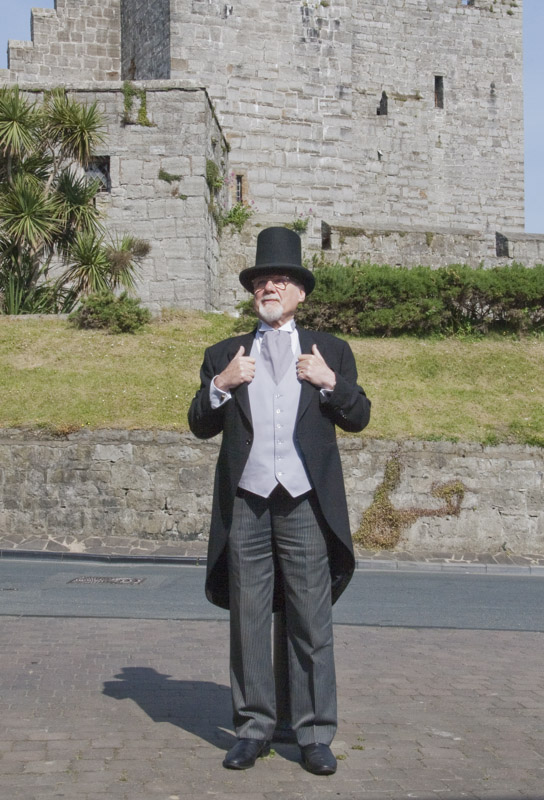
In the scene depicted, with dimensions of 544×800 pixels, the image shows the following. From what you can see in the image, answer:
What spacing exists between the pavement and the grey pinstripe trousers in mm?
255

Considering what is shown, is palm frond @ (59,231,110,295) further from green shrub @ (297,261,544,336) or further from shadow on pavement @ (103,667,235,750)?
shadow on pavement @ (103,667,235,750)

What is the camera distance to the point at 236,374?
464cm

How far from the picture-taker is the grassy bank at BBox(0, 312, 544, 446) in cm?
1347

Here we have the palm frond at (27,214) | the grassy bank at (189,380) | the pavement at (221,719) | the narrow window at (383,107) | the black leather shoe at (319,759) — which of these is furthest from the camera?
the narrow window at (383,107)

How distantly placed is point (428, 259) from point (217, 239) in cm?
424

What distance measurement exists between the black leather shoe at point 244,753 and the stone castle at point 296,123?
14.6 m

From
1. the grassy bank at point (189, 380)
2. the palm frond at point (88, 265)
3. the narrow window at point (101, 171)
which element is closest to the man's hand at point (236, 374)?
the grassy bank at point (189, 380)

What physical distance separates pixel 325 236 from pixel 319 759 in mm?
17165

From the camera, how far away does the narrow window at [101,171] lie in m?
A: 18.9

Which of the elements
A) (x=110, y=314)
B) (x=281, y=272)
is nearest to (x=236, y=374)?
(x=281, y=272)

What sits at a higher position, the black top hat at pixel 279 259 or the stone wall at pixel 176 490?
the black top hat at pixel 279 259

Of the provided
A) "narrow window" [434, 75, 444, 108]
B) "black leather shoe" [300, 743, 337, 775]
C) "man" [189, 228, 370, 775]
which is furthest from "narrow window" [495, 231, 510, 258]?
"black leather shoe" [300, 743, 337, 775]

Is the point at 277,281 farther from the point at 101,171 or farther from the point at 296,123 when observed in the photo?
the point at 296,123

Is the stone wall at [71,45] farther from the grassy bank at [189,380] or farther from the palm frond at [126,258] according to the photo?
the grassy bank at [189,380]
